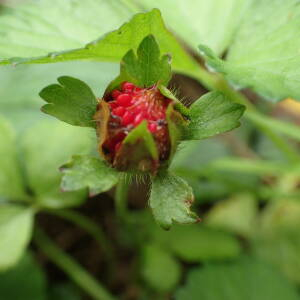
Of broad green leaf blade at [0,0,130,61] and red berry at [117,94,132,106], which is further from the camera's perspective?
broad green leaf blade at [0,0,130,61]

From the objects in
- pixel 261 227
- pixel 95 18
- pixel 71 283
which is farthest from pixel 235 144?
pixel 95 18

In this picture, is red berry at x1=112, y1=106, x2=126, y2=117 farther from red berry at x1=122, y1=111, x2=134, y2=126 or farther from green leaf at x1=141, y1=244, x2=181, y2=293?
green leaf at x1=141, y1=244, x2=181, y2=293

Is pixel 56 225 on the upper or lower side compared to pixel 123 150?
lower

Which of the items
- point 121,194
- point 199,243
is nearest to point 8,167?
point 121,194

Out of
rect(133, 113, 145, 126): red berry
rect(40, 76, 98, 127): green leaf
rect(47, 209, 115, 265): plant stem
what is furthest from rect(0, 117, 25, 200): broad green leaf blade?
rect(133, 113, 145, 126): red berry

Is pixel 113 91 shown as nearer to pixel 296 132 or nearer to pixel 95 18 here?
pixel 95 18

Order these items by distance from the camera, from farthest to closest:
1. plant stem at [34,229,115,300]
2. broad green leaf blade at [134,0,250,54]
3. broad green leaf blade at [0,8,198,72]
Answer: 1. plant stem at [34,229,115,300]
2. broad green leaf blade at [134,0,250,54]
3. broad green leaf blade at [0,8,198,72]
